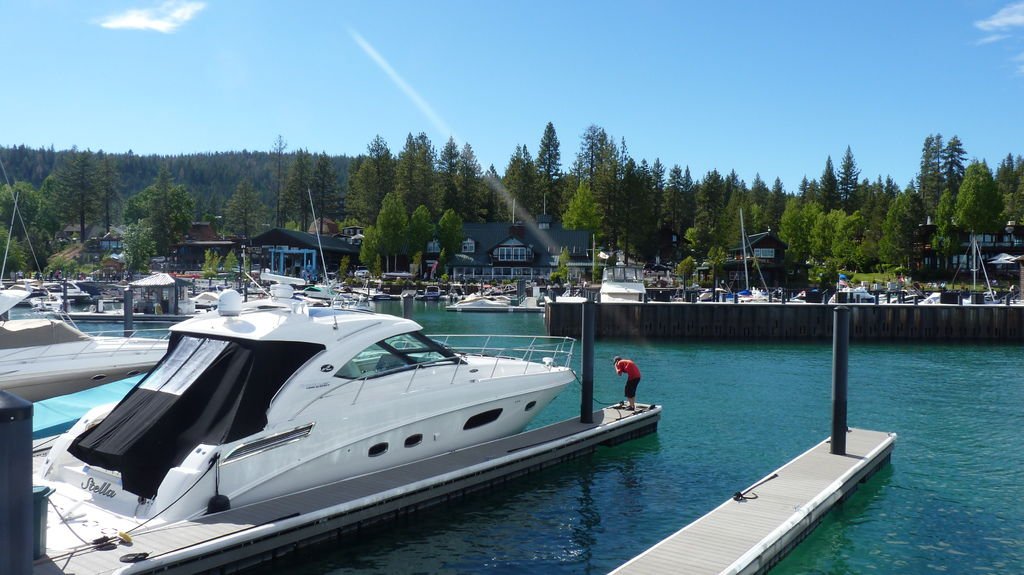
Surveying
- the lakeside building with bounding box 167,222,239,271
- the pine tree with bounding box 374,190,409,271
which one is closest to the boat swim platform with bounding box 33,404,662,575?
the pine tree with bounding box 374,190,409,271

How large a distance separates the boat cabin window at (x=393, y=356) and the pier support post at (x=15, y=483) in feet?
20.1

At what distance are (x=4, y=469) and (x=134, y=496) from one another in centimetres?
492

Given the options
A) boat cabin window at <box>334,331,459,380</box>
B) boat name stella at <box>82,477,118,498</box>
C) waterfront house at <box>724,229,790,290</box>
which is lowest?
boat name stella at <box>82,477,118,498</box>

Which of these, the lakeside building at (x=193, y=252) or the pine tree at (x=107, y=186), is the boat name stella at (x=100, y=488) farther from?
the pine tree at (x=107, y=186)

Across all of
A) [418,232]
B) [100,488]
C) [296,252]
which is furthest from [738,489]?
[296,252]

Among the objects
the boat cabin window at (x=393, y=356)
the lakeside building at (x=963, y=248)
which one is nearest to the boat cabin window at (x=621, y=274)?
the boat cabin window at (x=393, y=356)

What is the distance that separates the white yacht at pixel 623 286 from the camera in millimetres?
43875

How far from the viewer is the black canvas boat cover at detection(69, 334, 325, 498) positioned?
9.73m

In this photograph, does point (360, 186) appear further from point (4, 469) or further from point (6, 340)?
point (4, 469)

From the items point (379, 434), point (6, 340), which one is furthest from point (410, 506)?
point (6, 340)

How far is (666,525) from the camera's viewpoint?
11805mm

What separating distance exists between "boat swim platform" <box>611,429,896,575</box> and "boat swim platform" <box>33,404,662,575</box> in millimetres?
3745

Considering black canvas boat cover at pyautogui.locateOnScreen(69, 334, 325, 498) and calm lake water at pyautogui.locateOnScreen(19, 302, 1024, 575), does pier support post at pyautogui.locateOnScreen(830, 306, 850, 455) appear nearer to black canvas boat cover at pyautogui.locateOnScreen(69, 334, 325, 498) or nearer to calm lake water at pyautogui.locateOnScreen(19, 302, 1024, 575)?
calm lake water at pyautogui.locateOnScreen(19, 302, 1024, 575)

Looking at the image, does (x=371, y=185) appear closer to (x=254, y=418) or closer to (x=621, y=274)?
(x=621, y=274)
